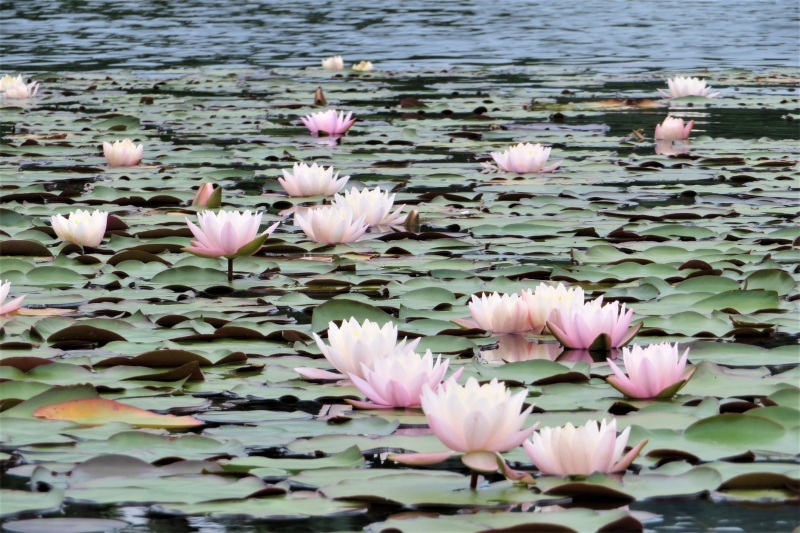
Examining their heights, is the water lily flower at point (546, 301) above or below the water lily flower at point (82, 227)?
above

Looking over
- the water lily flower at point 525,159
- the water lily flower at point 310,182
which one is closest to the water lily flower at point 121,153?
the water lily flower at point 310,182

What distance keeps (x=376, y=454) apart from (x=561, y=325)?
2.59 feet

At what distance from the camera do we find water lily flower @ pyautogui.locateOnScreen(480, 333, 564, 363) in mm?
2609

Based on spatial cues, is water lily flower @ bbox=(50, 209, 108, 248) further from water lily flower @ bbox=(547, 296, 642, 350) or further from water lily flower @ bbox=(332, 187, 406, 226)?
water lily flower @ bbox=(547, 296, 642, 350)

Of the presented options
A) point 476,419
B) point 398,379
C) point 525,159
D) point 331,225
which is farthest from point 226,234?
point 525,159

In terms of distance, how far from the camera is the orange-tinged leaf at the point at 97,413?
2.20m

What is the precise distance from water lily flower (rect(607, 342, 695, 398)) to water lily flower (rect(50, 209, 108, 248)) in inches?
78.1

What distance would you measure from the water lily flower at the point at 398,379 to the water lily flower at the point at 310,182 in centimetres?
255

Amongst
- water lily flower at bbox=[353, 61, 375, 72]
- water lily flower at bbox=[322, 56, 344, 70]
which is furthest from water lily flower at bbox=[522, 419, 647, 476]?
water lily flower at bbox=[322, 56, 344, 70]

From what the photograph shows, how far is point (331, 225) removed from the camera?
3.84m

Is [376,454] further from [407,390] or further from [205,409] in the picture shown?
[205,409]

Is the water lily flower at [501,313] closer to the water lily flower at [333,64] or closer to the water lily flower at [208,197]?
the water lily flower at [208,197]

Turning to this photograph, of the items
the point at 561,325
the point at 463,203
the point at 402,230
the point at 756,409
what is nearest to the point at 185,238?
the point at 402,230

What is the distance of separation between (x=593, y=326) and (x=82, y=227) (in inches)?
71.9
